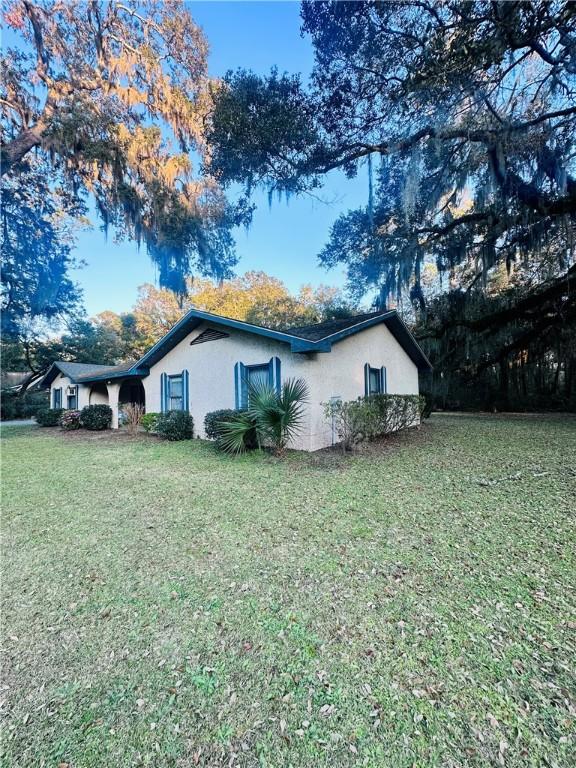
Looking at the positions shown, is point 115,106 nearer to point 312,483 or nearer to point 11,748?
point 312,483

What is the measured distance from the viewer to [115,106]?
1171 centimetres

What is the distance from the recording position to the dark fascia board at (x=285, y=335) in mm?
7234

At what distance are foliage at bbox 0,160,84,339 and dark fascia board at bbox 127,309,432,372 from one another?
5637 millimetres

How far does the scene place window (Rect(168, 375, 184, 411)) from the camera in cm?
1069

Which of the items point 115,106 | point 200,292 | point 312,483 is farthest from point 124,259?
point 312,483

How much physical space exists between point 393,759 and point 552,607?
165 centimetres

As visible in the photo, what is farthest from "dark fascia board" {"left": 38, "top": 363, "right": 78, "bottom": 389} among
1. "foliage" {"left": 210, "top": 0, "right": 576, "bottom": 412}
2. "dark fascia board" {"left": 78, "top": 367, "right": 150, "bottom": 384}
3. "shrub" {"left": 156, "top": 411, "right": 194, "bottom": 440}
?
"foliage" {"left": 210, "top": 0, "right": 576, "bottom": 412}

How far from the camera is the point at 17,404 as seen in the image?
2355 centimetres

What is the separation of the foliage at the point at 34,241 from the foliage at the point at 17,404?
9972mm

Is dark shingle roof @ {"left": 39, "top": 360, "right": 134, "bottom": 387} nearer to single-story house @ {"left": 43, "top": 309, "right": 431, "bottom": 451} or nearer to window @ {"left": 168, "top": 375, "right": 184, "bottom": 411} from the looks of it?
single-story house @ {"left": 43, "top": 309, "right": 431, "bottom": 451}

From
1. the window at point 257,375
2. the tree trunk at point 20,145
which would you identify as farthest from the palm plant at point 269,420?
the tree trunk at point 20,145

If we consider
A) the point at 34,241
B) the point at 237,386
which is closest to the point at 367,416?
the point at 237,386

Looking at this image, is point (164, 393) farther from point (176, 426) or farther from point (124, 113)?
point (124, 113)

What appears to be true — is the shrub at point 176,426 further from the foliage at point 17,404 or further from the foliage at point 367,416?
the foliage at point 17,404
